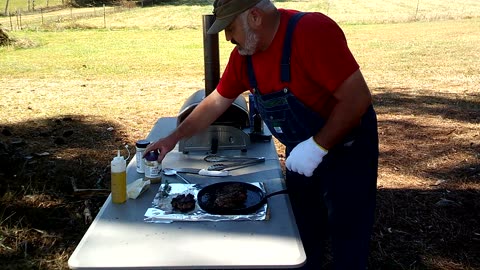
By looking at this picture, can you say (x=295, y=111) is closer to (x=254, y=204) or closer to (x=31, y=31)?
(x=254, y=204)

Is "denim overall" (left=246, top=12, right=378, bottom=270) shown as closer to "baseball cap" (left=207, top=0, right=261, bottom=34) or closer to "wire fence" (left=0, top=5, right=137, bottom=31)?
"baseball cap" (left=207, top=0, right=261, bottom=34)

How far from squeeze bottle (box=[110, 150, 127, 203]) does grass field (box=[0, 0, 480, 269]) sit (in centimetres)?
120

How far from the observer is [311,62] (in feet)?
5.82

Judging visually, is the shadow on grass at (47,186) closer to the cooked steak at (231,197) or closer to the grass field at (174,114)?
the grass field at (174,114)

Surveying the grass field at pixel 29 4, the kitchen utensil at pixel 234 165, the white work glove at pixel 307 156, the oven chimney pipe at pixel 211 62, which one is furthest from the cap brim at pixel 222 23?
the grass field at pixel 29 4

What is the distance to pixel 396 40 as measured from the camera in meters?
15.8

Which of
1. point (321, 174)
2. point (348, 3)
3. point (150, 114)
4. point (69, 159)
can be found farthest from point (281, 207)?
point (348, 3)

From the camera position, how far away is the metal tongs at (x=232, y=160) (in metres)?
2.48

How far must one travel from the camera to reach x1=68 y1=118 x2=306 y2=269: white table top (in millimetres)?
1556

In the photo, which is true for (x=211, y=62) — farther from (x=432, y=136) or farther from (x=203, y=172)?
(x=432, y=136)

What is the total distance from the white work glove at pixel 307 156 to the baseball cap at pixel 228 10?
520 millimetres

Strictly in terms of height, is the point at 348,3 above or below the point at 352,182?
above

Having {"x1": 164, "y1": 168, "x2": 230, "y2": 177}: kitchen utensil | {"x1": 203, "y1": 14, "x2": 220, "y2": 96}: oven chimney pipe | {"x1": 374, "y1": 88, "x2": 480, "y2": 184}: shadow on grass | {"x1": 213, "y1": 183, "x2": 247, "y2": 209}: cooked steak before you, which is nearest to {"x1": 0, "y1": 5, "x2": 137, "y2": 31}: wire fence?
{"x1": 374, "y1": 88, "x2": 480, "y2": 184}: shadow on grass

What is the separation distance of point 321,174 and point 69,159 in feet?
10.1
